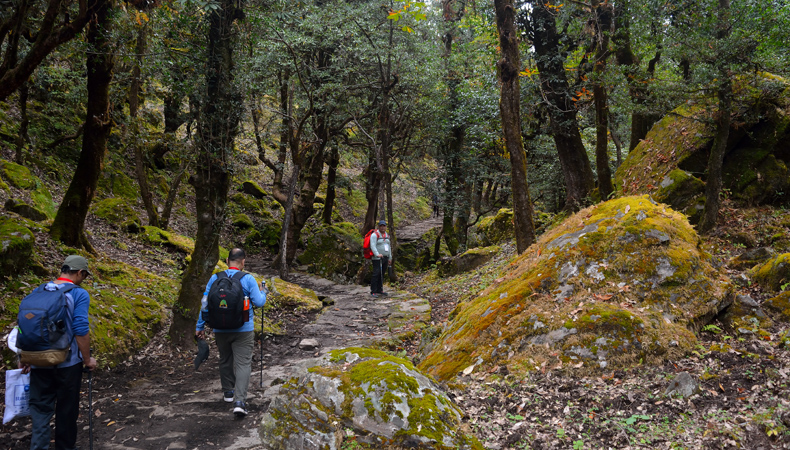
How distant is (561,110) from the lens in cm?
1191

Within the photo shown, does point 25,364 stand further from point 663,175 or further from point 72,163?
point 72,163

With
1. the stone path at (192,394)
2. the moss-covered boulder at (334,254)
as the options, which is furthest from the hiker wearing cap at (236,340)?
the moss-covered boulder at (334,254)

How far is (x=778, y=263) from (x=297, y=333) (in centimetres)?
905

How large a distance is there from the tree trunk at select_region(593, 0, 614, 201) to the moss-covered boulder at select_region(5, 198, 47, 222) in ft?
45.2

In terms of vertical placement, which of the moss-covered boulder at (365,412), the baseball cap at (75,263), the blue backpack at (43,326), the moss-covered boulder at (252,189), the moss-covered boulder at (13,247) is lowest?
the moss-covered boulder at (365,412)

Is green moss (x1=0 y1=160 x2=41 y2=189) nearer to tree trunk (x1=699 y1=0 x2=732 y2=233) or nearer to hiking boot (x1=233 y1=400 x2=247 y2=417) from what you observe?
hiking boot (x1=233 y1=400 x2=247 y2=417)

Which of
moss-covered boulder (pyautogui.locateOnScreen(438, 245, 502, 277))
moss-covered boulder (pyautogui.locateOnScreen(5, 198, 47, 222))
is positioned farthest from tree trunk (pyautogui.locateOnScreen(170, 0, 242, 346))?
moss-covered boulder (pyautogui.locateOnScreen(438, 245, 502, 277))

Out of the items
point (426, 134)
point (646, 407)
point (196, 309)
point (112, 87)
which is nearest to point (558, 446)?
point (646, 407)

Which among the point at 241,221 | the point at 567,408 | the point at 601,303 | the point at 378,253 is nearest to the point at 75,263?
the point at 567,408

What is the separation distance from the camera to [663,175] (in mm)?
10719

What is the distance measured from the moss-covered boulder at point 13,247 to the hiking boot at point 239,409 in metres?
5.07

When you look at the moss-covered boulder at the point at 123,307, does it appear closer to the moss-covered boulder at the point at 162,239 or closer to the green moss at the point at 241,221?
the moss-covered boulder at the point at 162,239

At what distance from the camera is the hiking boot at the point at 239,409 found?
5.53 metres

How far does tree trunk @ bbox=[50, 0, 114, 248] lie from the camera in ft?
30.3
